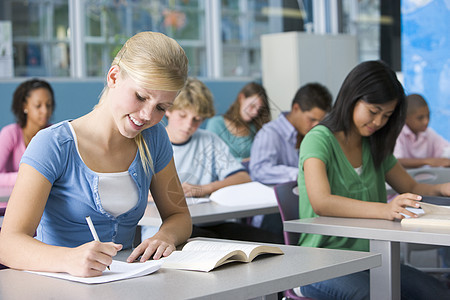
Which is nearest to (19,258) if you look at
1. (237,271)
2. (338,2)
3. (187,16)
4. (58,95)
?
(237,271)

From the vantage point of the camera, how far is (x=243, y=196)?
2.90 metres

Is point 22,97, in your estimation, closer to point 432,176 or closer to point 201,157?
point 201,157

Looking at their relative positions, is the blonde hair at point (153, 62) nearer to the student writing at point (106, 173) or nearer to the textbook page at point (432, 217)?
the student writing at point (106, 173)

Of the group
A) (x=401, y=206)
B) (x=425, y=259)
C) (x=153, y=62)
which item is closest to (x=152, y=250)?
(x=153, y=62)

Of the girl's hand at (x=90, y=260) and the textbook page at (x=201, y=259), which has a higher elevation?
the girl's hand at (x=90, y=260)

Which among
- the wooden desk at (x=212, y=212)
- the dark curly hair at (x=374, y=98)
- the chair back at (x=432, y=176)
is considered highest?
the dark curly hair at (x=374, y=98)

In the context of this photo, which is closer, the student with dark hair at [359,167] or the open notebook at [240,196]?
the student with dark hair at [359,167]

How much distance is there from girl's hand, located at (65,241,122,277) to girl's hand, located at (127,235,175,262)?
174 millimetres

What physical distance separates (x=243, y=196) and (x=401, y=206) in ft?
3.05

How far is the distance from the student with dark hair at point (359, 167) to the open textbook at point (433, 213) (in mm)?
52

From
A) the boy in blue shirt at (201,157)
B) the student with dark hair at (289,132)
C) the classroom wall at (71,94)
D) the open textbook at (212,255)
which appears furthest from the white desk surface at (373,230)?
the classroom wall at (71,94)

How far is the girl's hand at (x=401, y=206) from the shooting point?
6.86ft

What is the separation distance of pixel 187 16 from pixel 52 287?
19.2ft

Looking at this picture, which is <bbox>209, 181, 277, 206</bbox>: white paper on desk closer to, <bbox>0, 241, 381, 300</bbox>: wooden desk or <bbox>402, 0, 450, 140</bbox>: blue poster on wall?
<bbox>0, 241, 381, 300</bbox>: wooden desk
